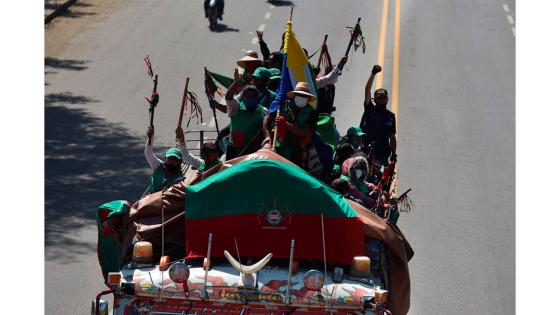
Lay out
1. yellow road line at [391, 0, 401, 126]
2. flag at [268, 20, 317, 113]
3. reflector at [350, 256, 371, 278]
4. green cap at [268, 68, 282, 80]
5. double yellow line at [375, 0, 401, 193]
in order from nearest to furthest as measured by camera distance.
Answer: reflector at [350, 256, 371, 278], flag at [268, 20, 317, 113], green cap at [268, 68, 282, 80], yellow road line at [391, 0, 401, 126], double yellow line at [375, 0, 401, 193]

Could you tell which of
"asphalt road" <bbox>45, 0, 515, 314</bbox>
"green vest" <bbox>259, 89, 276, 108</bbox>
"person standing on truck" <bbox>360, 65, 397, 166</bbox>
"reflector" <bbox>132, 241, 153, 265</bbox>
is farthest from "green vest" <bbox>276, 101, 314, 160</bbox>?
"asphalt road" <bbox>45, 0, 515, 314</bbox>

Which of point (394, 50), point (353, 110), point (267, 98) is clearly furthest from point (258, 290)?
point (394, 50)

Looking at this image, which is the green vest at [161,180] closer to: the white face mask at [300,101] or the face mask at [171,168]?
the face mask at [171,168]

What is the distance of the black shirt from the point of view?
15398mm

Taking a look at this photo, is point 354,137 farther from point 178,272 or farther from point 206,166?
point 178,272

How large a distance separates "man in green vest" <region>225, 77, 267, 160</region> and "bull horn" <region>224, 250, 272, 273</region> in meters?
2.77

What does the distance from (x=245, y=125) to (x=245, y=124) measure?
0.04 ft

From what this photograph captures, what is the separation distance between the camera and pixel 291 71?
531 inches

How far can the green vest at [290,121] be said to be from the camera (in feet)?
36.9

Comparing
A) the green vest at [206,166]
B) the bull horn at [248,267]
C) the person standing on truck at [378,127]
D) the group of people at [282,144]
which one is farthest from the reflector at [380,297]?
the person standing on truck at [378,127]

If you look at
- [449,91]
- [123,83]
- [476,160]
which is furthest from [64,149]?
[449,91]

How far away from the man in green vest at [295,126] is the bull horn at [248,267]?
6.40ft

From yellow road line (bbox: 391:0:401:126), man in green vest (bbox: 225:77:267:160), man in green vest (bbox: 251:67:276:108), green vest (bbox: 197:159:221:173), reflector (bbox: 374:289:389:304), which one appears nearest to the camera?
reflector (bbox: 374:289:389:304)

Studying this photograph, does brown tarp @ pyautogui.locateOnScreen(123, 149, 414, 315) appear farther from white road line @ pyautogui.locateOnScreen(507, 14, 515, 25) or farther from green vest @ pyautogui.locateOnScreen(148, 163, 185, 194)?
white road line @ pyautogui.locateOnScreen(507, 14, 515, 25)
